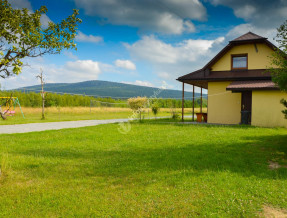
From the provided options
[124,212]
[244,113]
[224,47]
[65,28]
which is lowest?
[124,212]

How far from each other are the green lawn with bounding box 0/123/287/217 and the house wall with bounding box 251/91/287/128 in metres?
6.82

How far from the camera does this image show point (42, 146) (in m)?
8.93

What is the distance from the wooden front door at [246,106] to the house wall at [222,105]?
301 millimetres

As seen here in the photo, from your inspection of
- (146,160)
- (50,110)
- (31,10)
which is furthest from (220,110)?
(50,110)

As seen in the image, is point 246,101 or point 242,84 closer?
point 242,84

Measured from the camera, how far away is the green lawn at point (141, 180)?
3934mm

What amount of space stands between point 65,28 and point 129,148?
15.4 feet

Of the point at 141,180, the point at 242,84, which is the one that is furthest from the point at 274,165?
the point at 242,84

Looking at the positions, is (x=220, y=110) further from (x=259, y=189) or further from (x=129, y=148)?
(x=259, y=189)

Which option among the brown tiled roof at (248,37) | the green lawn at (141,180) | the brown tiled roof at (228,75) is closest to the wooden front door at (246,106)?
the brown tiled roof at (228,75)

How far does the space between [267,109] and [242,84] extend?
2.30m

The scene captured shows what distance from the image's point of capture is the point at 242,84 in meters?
15.8

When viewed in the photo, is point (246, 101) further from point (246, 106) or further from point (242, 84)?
point (242, 84)

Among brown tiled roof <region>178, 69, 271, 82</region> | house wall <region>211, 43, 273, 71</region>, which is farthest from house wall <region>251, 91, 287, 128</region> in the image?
house wall <region>211, 43, 273, 71</region>
